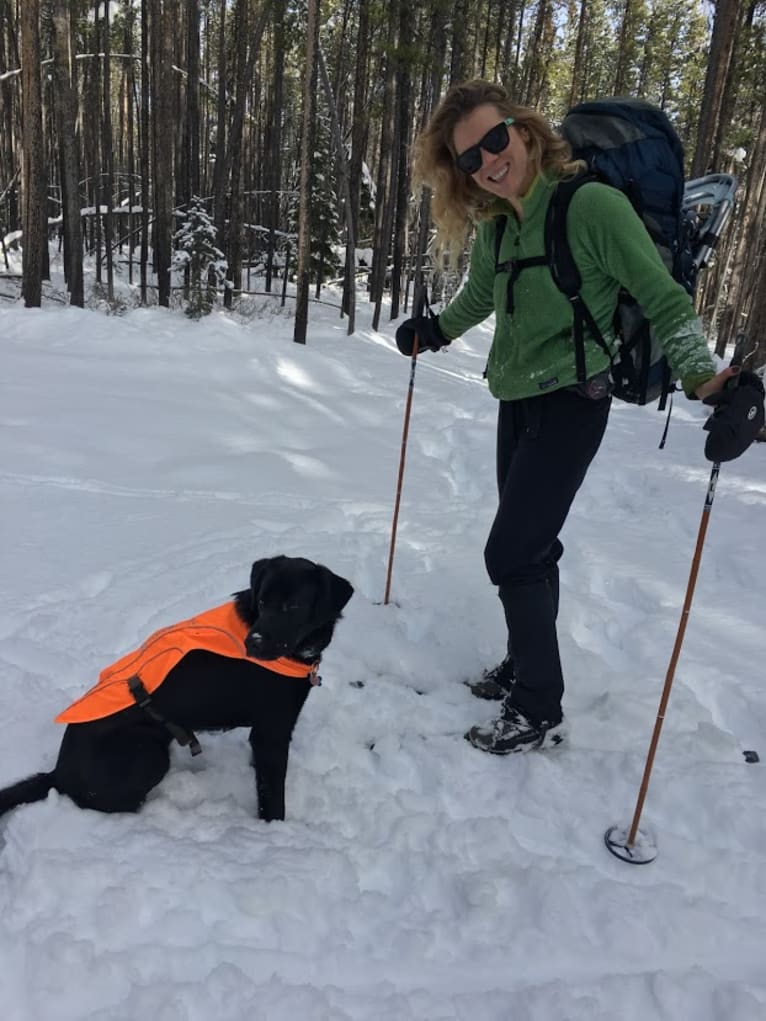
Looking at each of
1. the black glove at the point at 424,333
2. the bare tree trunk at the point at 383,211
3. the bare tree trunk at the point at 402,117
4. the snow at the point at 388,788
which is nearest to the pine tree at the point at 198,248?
the bare tree trunk at the point at 383,211

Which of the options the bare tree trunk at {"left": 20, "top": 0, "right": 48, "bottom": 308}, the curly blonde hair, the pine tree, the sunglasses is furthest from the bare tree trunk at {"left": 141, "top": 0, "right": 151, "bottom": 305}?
the sunglasses

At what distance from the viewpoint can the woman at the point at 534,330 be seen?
2.11 metres

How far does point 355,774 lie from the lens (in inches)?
102

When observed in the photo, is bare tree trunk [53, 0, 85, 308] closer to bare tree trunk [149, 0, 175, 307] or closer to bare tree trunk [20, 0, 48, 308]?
bare tree trunk [20, 0, 48, 308]

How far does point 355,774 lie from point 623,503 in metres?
4.14

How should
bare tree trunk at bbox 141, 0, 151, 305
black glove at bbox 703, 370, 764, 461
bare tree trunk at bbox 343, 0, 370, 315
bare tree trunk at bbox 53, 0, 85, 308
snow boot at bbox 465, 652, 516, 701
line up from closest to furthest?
black glove at bbox 703, 370, 764, 461
snow boot at bbox 465, 652, 516, 701
bare tree trunk at bbox 53, 0, 85, 308
bare tree trunk at bbox 343, 0, 370, 315
bare tree trunk at bbox 141, 0, 151, 305

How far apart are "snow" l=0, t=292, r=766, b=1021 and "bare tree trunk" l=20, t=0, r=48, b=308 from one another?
23.5ft

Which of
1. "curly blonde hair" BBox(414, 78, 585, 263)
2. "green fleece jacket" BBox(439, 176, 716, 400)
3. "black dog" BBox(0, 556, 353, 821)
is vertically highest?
"curly blonde hair" BBox(414, 78, 585, 263)

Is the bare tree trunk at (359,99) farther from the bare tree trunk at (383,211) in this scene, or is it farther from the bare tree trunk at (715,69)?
the bare tree trunk at (715,69)

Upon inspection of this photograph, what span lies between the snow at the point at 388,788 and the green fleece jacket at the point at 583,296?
1.53 meters

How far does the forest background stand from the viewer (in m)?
13.3

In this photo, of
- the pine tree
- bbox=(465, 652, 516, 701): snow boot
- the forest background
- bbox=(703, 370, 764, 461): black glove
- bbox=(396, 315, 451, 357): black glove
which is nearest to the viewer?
bbox=(703, 370, 764, 461): black glove

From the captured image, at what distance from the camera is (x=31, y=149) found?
1127 cm

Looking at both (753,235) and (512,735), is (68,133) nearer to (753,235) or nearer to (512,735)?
(512,735)
